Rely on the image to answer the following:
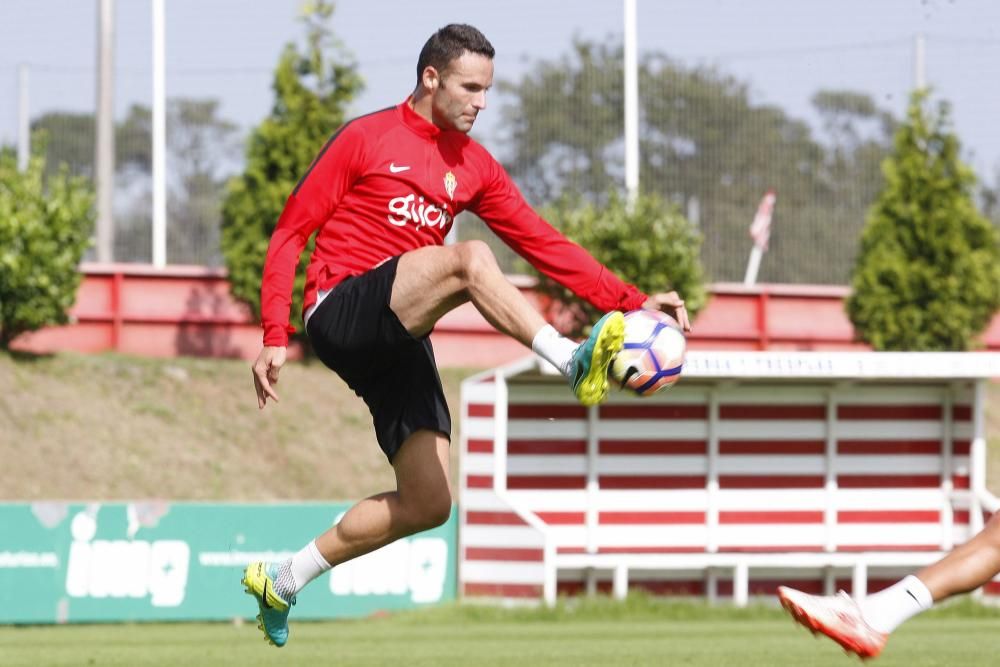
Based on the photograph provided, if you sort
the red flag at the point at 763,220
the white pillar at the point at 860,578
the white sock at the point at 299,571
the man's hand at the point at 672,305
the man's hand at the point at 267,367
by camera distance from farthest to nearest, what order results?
the red flag at the point at 763,220, the white pillar at the point at 860,578, the white sock at the point at 299,571, the man's hand at the point at 672,305, the man's hand at the point at 267,367

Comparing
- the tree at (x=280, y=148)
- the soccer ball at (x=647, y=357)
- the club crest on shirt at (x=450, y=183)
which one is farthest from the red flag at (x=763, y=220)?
the soccer ball at (x=647, y=357)

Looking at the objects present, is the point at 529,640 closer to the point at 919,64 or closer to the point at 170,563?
the point at 170,563

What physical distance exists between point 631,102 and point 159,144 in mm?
6945

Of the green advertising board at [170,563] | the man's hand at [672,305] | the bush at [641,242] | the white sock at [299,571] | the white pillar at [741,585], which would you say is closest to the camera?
the man's hand at [672,305]

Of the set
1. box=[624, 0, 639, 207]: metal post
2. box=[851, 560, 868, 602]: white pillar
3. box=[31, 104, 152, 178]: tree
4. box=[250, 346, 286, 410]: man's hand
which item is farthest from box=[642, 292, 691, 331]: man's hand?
box=[31, 104, 152, 178]: tree

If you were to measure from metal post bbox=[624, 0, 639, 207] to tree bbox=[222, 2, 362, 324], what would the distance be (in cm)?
399

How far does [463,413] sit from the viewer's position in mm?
14461

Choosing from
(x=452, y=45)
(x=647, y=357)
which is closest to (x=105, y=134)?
(x=452, y=45)

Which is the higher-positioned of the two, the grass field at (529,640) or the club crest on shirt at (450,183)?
the club crest on shirt at (450,183)

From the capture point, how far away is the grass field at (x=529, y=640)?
30.4ft

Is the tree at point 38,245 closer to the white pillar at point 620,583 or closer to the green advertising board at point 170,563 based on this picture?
the green advertising board at point 170,563

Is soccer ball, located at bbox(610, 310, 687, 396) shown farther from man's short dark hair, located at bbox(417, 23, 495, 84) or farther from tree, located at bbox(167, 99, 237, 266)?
tree, located at bbox(167, 99, 237, 266)

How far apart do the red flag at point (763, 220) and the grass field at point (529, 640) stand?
10090 mm

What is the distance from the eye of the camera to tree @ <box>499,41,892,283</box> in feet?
85.5
